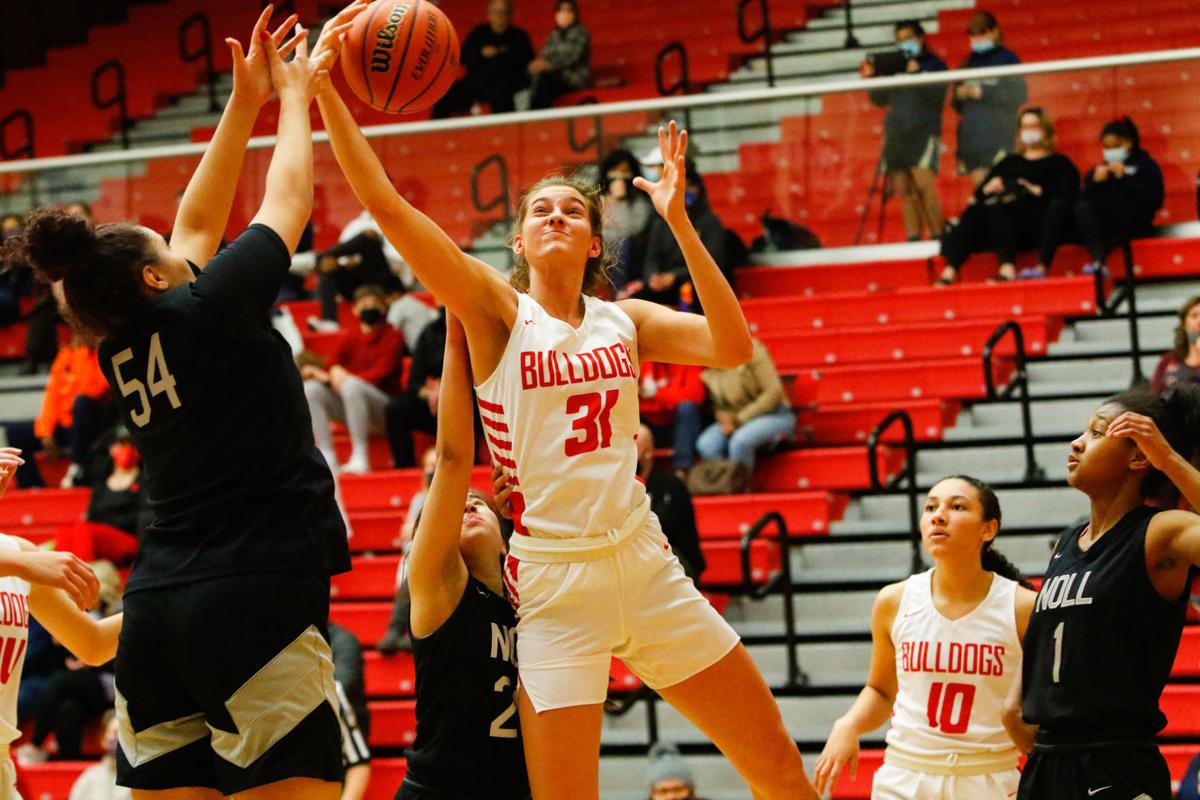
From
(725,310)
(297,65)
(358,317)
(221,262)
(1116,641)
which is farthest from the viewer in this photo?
(358,317)

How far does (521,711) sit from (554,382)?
803mm

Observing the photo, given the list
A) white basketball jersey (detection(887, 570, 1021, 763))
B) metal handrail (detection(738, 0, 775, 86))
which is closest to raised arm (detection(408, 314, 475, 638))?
white basketball jersey (detection(887, 570, 1021, 763))

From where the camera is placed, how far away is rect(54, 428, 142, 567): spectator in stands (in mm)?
9758

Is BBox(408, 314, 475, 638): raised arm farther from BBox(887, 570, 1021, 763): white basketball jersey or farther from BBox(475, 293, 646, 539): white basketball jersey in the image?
BBox(887, 570, 1021, 763): white basketball jersey

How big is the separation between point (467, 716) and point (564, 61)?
1011 cm

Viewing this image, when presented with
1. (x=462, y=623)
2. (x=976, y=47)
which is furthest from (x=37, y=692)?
(x=976, y=47)

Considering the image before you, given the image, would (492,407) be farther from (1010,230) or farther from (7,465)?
(1010,230)

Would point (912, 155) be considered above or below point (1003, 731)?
above

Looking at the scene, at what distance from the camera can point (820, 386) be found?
Result: 9906 millimetres

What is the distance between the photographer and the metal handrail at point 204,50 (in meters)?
16.2

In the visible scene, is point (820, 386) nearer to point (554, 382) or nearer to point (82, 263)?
point (554, 382)

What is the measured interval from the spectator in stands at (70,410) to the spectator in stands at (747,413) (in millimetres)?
4242

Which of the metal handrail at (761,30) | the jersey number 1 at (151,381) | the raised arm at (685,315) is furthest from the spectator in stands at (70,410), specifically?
the jersey number 1 at (151,381)

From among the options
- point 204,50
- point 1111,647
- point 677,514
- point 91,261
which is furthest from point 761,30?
point 91,261
